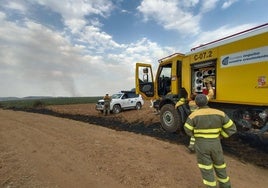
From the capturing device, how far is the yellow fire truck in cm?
656

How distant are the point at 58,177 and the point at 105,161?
1233 mm

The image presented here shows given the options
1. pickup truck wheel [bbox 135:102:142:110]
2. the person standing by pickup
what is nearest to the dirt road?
the person standing by pickup

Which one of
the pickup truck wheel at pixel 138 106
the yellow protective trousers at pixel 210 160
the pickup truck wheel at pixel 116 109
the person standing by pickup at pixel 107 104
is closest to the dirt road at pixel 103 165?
the yellow protective trousers at pixel 210 160

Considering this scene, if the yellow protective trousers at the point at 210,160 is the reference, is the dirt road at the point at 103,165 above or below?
below

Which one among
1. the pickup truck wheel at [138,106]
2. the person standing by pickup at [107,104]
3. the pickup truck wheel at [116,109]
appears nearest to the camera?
the person standing by pickup at [107,104]

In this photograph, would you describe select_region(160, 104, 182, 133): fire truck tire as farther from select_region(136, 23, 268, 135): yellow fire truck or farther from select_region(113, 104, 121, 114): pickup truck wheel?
select_region(113, 104, 121, 114): pickup truck wheel

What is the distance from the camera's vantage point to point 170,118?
10.1 meters

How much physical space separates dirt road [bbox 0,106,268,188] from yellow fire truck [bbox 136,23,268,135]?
162 cm

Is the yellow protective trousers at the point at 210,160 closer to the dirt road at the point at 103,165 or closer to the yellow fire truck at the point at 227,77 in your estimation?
the dirt road at the point at 103,165

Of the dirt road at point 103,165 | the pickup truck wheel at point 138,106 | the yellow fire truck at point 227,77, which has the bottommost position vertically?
the dirt road at point 103,165

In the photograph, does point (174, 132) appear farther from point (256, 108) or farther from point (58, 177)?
point (58, 177)

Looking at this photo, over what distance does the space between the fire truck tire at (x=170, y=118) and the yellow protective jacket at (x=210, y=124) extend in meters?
5.42

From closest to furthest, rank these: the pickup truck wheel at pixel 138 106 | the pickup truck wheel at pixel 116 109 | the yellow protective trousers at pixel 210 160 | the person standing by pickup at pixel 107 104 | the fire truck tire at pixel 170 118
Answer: the yellow protective trousers at pixel 210 160
the fire truck tire at pixel 170 118
the person standing by pickup at pixel 107 104
the pickup truck wheel at pixel 116 109
the pickup truck wheel at pixel 138 106

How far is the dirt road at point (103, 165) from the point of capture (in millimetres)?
4848
